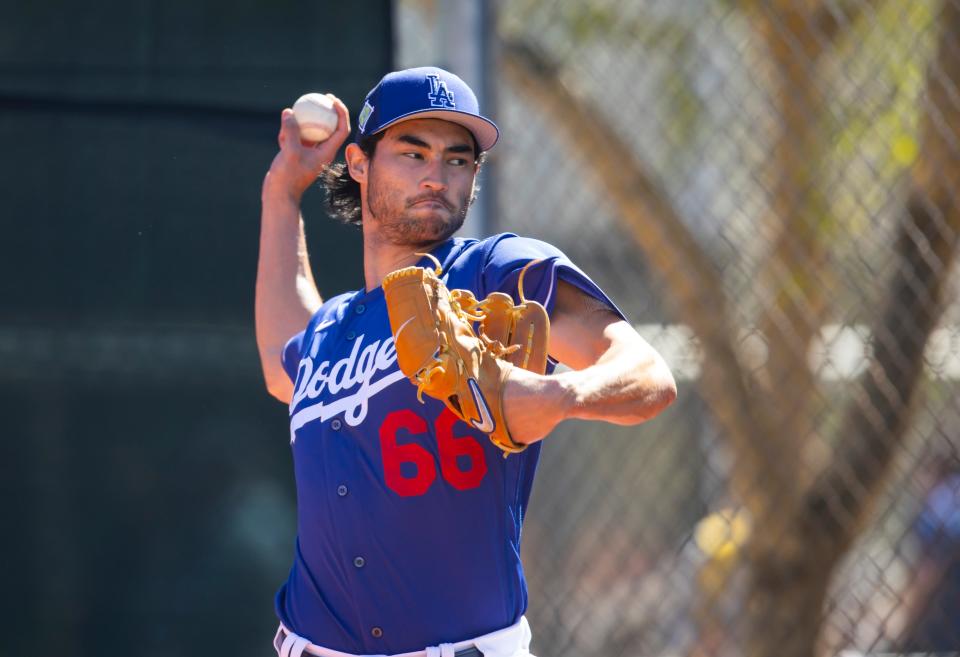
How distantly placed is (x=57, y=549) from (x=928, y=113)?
289 centimetres

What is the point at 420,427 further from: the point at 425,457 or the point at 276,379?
the point at 276,379

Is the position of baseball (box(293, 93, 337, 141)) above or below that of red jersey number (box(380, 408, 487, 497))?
above

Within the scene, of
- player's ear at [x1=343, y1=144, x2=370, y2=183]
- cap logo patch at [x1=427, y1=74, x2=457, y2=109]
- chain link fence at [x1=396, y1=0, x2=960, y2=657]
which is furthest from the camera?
chain link fence at [x1=396, y1=0, x2=960, y2=657]

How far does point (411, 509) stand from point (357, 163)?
82cm

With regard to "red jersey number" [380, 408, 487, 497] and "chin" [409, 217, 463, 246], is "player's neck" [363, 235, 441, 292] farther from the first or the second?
"red jersey number" [380, 408, 487, 497]

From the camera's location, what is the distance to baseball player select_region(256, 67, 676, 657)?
2.01 meters

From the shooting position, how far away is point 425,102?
2.29 meters

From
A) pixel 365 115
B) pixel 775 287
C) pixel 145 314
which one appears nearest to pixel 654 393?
pixel 365 115

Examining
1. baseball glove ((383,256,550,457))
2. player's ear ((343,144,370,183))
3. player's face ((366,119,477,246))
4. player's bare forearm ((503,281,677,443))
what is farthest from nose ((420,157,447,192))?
baseball glove ((383,256,550,457))

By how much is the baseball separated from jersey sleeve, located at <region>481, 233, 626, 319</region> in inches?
31.4

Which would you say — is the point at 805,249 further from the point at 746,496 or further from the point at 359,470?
the point at 359,470

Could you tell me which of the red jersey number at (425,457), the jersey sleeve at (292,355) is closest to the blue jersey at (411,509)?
the red jersey number at (425,457)

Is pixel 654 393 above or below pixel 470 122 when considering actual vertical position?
below

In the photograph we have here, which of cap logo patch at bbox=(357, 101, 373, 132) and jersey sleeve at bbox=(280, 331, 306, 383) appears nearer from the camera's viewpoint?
cap logo patch at bbox=(357, 101, 373, 132)
